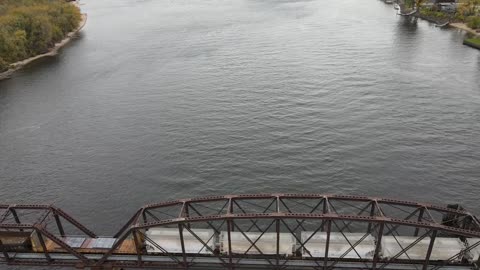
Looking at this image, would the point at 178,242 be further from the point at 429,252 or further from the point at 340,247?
the point at 429,252

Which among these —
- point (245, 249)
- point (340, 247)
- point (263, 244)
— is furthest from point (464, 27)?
point (245, 249)

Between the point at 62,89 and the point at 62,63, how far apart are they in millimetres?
35425

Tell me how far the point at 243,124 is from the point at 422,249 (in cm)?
5699

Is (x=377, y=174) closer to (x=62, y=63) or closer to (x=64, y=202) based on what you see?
(x=64, y=202)

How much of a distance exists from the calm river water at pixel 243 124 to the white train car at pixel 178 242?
22177 mm

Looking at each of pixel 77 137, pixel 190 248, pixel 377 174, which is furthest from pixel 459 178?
pixel 77 137

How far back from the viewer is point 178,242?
42.9 m

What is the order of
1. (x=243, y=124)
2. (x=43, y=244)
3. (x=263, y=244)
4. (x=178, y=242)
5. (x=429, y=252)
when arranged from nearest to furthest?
(x=429, y=252) → (x=43, y=244) → (x=263, y=244) → (x=178, y=242) → (x=243, y=124)

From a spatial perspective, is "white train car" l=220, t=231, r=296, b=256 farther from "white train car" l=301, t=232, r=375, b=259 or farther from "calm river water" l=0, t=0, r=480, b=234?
"calm river water" l=0, t=0, r=480, b=234

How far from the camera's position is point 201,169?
76.2 meters

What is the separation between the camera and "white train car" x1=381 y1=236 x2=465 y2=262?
40906mm

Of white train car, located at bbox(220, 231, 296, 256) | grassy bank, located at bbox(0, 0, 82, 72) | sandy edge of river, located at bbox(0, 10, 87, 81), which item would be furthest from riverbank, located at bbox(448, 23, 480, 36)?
grassy bank, located at bbox(0, 0, 82, 72)

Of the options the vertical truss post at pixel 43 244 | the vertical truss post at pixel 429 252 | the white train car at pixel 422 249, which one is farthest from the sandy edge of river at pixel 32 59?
the vertical truss post at pixel 429 252

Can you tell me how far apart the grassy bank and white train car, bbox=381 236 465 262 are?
15275 centimetres
